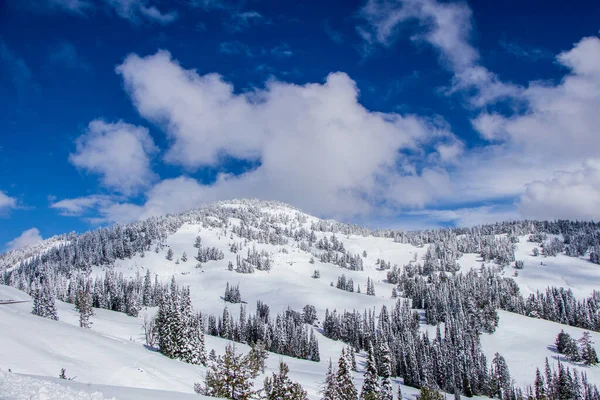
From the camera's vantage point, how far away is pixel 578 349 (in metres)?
142

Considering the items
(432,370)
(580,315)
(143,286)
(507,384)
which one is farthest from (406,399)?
(143,286)

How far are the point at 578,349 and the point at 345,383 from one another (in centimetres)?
14328

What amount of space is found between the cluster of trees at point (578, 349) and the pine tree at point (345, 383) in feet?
447

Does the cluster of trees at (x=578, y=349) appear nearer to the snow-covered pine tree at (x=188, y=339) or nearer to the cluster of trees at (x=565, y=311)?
the cluster of trees at (x=565, y=311)

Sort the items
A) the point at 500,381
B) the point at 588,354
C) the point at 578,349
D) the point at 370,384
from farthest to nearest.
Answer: the point at 578,349 → the point at 588,354 → the point at 500,381 → the point at 370,384

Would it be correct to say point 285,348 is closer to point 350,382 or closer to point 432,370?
point 432,370

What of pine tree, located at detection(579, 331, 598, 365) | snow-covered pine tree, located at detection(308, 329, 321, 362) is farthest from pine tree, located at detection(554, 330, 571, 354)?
snow-covered pine tree, located at detection(308, 329, 321, 362)

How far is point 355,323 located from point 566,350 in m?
83.7

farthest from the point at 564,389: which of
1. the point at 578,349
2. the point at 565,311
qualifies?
the point at 565,311

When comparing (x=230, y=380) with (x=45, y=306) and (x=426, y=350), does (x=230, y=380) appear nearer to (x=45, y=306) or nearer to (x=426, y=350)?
(x=45, y=306)

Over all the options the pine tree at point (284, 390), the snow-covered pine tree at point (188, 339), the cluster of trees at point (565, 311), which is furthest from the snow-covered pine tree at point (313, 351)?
the cluster of trees at point (565, 311)

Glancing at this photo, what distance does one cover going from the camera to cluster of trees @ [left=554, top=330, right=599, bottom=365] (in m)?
136

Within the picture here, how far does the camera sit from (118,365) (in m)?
49.0

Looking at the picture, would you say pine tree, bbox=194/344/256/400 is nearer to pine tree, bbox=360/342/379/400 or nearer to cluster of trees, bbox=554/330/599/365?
pine tree, bbox=360/342/379/400
